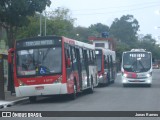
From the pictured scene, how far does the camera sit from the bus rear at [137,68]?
43.2 metres

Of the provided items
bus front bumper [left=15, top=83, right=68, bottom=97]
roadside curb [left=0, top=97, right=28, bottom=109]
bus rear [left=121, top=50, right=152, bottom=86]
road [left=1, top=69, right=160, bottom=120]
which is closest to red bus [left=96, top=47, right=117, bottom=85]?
bus rear [left=121, top=50, right=152, bottom=86]

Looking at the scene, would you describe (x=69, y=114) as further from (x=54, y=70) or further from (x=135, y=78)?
(x=135, y=78)

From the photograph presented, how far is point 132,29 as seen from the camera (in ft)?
550

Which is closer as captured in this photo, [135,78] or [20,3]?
[20,3]

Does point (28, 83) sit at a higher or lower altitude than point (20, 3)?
lower

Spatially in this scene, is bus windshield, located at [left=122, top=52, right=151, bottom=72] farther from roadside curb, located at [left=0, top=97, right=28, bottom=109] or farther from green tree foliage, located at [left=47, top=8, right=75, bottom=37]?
green tree foliage, located at [left=47, top=8, right=75, bottom=37]

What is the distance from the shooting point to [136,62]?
43.8 metres

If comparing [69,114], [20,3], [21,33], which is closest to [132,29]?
[21,33]

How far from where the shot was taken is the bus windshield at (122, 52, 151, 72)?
143 feet

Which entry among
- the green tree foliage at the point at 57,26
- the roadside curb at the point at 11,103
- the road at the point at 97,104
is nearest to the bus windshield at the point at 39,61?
the roadside curb at the point at 11,103

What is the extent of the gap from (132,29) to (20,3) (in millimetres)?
138776

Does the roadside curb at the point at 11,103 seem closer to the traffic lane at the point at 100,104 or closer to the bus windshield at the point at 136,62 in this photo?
the traffic lane at the point at 100,104

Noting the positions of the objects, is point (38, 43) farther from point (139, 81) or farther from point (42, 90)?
point (139, 81)

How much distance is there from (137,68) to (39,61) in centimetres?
1717
